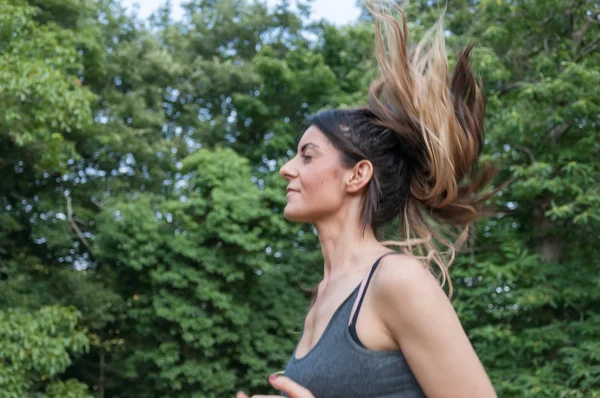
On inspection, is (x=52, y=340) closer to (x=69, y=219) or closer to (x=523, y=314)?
(x=523, y=314)

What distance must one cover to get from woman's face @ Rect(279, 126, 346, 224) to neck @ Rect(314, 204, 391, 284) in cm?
3

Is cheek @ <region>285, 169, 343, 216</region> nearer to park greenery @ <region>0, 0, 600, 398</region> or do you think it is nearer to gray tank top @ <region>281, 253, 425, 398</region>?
gray tank top @ <region>281, 253, 425, 398</region>

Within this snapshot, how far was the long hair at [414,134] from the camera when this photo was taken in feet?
5.35

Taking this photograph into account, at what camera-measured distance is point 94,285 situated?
1505 cm

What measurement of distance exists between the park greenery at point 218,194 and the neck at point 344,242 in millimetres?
6909

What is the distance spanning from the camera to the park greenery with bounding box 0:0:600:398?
9.23 meters

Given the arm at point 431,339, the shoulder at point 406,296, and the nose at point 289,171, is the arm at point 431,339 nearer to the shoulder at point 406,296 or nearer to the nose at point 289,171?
the shoulder at point 406,296

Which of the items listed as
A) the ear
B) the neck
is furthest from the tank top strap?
the ear

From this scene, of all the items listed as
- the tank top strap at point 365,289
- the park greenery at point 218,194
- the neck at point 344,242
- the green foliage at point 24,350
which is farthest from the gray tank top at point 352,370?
the green foliage at point 24,350

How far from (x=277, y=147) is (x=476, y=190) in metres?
14.9

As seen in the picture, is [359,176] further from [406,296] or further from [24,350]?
[24,350]

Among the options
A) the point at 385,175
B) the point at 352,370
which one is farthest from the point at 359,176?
the point at 352,370

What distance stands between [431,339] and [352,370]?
16cm

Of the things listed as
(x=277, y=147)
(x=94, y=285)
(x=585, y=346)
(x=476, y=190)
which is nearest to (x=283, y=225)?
(x=277, y=147)
